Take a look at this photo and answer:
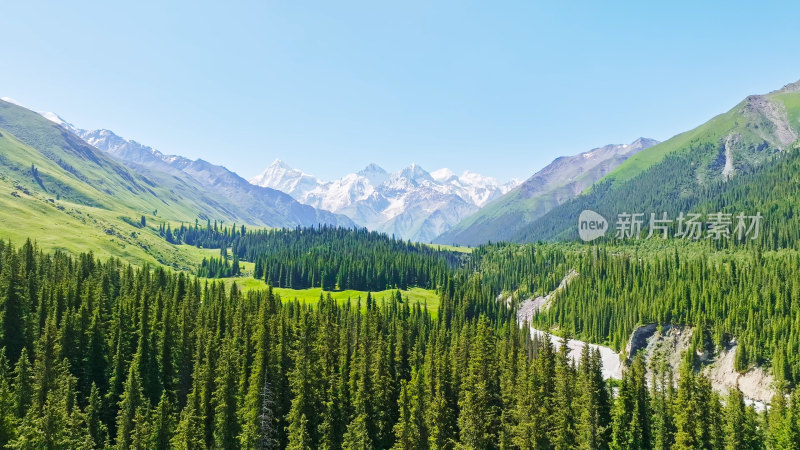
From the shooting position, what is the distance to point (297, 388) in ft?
245

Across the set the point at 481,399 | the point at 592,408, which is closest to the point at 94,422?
the point at 481,399

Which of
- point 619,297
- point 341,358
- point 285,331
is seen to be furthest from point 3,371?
point 619,297

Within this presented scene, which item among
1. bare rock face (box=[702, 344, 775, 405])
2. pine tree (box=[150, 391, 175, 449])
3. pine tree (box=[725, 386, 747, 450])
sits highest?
pine tree (box=[725, 386, 747, 450])

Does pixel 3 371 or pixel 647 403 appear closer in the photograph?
pixel 3 371

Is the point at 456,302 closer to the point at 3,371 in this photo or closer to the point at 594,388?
the point at 594,388

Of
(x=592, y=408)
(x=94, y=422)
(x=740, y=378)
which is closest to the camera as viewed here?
(x=592, y=408)

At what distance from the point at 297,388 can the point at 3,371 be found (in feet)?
142

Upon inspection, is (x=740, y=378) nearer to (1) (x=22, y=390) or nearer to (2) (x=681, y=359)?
(2) (x=681, y=359)

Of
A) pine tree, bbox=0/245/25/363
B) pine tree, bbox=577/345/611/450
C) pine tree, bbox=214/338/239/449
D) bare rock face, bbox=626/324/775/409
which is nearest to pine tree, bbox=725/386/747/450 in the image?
pine tree, bbox=577/345/611/450

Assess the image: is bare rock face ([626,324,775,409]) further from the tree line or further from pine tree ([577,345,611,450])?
pine tree ([577,345,611,450])

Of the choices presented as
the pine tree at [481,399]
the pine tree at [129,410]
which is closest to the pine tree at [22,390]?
the pine tree at [129,410]

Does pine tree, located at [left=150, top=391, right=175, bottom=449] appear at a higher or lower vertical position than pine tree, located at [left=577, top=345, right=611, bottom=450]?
lower

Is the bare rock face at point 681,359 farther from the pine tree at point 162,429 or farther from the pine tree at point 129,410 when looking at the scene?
the pine tree at point 129,410

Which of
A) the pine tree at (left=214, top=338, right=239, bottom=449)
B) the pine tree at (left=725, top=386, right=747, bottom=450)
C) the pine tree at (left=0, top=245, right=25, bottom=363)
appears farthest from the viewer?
the pine tree at (left=0, top=245, right=25, bottom=363)
